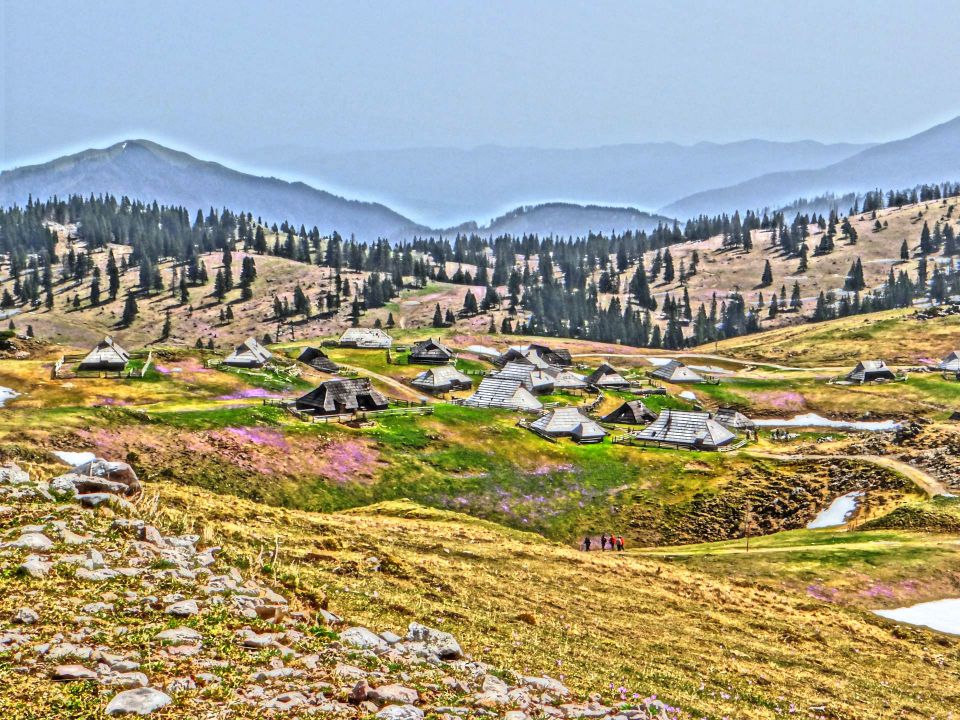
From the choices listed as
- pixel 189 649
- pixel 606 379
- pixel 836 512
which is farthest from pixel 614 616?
pixel 606 379

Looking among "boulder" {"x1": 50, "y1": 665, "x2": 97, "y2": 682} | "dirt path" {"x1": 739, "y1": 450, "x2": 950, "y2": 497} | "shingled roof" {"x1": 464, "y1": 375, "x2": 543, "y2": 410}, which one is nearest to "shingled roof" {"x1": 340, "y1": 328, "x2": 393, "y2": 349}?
"shingled roof" {"x1": 464, "y1": 375, "x2": 543, "y2": 410}

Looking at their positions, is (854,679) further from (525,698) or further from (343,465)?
(343,465)

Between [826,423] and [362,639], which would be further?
[826,423]

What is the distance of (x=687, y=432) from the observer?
251 ft

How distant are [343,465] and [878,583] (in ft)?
120

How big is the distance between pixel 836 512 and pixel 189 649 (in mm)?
56189

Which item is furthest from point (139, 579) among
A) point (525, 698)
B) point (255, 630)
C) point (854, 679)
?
point (854, 679)

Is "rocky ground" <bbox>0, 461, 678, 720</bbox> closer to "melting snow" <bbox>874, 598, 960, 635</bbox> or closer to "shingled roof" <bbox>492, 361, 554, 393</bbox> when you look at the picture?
"melting snow" <bbox>874, 598, 960, 635</bbox>

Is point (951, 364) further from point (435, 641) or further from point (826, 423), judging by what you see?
point (435, 641)

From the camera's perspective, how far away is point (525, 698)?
585 inches

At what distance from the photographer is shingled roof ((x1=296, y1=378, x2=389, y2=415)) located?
75375mm

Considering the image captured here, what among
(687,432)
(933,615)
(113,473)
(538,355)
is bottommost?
(687,432)

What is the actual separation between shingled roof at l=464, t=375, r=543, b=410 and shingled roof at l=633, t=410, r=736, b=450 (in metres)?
17.1

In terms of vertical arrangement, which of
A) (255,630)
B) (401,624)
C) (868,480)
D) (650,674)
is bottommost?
(868,480)
